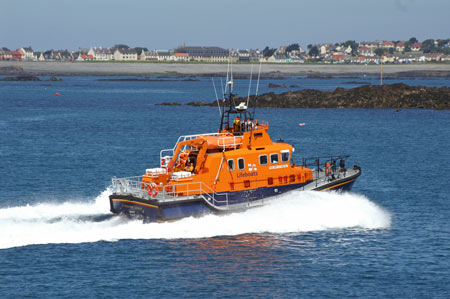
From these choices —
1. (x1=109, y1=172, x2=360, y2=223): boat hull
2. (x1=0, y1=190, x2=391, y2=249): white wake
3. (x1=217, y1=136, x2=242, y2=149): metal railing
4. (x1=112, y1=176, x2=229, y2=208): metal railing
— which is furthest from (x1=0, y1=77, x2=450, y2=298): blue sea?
(x1=217, y1=136, x2=242, y2=149): metal railing

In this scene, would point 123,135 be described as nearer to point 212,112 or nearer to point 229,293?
point 212,112

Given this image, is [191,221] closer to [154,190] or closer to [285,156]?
[154,190]

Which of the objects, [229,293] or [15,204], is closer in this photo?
[229,293]

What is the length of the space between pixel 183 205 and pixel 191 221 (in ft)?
2.49

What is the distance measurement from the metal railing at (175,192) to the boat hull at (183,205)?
21 cm

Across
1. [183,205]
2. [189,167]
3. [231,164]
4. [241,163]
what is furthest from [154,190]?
[241,163]

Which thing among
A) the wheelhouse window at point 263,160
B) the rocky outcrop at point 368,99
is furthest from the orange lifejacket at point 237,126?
the rocky outcrop at point 368,99

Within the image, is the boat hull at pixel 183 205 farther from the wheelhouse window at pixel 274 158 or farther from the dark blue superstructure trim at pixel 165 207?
the wheelhouse window at pixel 274 158

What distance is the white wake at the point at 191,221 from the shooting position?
25.9 m

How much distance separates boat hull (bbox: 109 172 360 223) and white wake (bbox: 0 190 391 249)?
0.27 meters

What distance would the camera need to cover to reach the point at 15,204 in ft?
105

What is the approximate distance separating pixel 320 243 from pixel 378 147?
29.8 m

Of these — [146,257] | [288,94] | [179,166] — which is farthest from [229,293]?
[288,94]

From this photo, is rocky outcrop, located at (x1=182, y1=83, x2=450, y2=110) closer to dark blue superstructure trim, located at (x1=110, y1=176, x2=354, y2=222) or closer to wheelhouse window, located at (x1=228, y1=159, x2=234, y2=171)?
wheelhouse window, located at (x1=228, y1=159, x2=234, y2=171)
